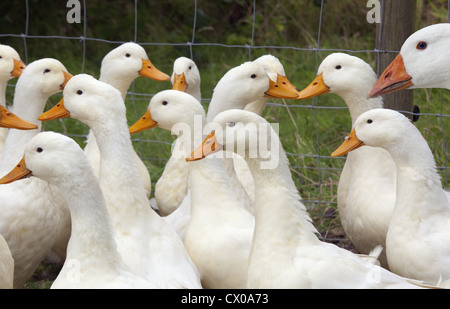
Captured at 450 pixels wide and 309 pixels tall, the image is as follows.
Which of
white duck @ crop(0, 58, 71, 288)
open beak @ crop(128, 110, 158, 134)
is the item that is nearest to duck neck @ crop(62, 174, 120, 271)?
white duck @ crop(0, 58, 71, 288)

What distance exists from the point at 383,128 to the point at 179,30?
5589 mm

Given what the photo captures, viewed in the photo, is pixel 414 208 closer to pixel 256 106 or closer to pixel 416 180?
pixel 416 180

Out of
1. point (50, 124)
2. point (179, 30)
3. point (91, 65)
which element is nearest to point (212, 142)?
point (50, 124)

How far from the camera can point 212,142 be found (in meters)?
3.80

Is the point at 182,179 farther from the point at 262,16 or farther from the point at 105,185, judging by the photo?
the point at 262,16

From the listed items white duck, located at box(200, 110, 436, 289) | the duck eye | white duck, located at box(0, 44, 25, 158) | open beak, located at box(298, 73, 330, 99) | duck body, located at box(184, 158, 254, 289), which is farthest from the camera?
white duck, located at box(0, 44, 25, 158)

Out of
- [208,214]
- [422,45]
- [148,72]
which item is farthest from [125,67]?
[422,45]

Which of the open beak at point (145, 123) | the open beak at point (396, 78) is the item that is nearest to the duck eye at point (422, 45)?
the open beak at point (396, 78)

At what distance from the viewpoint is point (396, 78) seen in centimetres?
447

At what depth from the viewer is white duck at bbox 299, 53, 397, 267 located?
4.45m

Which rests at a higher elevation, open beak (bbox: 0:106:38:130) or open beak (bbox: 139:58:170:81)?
open beak (bbox: 139:58:170:81)

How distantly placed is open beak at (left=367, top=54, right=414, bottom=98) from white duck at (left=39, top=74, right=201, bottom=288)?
1.41 meters

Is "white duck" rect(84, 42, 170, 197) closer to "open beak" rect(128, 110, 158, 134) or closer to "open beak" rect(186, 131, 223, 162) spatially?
"open beak" rect(128, 110, 158, 134)

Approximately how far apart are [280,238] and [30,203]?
1587mm
